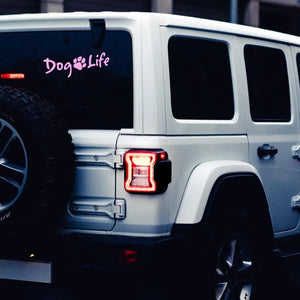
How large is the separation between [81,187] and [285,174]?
5.80ft

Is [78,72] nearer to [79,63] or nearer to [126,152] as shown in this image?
[79,63]

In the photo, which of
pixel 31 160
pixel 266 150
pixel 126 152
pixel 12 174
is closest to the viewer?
pixel 31 160

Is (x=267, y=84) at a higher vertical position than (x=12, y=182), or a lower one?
higher

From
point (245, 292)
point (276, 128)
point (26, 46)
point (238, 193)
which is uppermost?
point (26, 46)

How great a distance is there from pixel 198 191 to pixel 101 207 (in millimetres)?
544

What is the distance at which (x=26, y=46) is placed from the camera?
547cm

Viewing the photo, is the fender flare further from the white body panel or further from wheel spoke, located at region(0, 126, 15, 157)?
wheel spoke, located at region(0, 126, 15, 157)

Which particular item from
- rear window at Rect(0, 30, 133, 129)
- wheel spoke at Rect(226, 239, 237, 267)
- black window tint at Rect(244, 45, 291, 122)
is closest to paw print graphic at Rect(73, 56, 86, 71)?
rear window at Rect(0, 30, 133, 129)

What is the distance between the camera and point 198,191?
204 inches

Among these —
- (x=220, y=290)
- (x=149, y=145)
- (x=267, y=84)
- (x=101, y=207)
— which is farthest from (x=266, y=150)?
(x=101, y=207)

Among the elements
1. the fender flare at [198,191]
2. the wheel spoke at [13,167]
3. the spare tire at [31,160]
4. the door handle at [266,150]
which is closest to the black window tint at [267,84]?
the door handle at [266,150]

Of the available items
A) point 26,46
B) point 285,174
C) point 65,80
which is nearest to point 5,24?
point 26,46

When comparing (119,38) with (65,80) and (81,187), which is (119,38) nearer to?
(65,80)

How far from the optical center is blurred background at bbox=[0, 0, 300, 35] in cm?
1700
